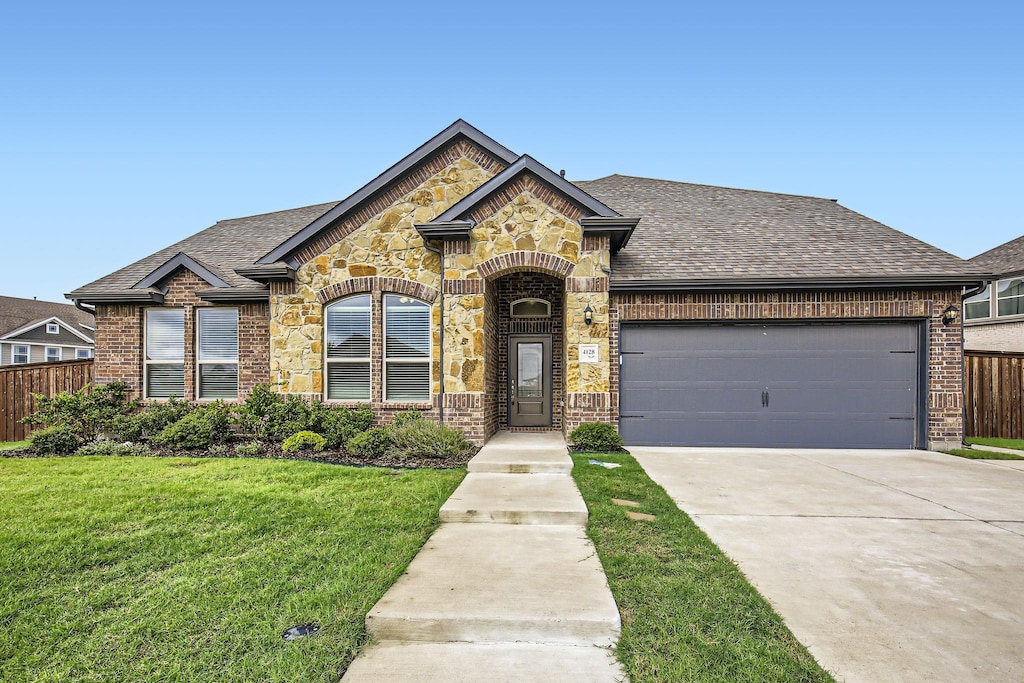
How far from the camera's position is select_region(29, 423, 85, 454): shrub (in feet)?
28.6

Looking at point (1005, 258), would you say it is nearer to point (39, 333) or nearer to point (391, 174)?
point (391, 174)

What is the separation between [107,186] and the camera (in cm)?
2508

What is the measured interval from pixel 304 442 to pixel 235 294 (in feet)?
12.6

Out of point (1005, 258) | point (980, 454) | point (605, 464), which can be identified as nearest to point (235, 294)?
point (605, 464)

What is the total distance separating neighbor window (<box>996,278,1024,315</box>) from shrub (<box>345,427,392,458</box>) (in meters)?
20.7

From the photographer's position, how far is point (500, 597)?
3062mm

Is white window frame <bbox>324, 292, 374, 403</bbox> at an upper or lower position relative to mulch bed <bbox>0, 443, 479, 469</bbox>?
upper

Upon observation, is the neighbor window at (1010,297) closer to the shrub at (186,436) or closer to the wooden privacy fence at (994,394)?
the wooden privacy fence at (994,394)

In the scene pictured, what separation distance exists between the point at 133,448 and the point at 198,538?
600 cm

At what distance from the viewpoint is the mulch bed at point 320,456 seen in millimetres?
7523

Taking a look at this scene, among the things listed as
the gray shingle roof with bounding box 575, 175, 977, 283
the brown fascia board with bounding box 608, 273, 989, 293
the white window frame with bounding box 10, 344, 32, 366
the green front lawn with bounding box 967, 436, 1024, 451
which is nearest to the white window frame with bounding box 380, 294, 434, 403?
the brown fascia board with bounding box 608, 273, 989, 293

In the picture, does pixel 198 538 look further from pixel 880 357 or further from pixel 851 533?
pixel 880 357

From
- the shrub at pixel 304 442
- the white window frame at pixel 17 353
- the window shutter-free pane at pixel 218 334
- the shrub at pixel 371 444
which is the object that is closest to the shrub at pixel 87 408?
the window shutter-free pane at pixel 218 334

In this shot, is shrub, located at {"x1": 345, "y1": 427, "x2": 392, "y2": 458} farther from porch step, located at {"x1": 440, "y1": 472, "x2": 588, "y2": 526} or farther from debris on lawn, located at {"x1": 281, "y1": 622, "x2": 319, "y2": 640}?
debris on lawn, located at {"x1": 281, "y1": 622, "x2": 319, "y2": 640}
